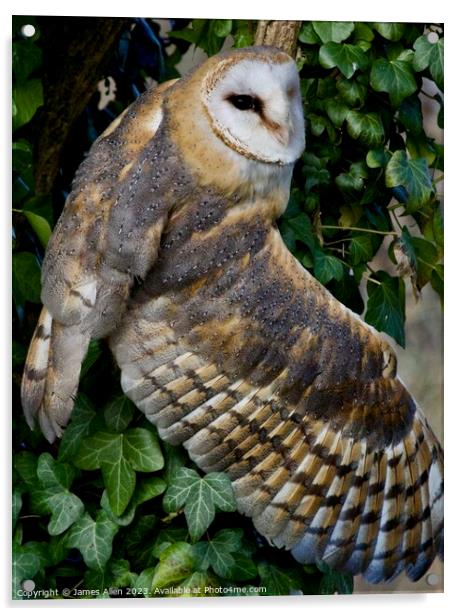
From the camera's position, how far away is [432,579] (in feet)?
5.96

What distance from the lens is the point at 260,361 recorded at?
168cm

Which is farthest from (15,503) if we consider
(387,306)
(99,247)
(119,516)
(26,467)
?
(387,306)

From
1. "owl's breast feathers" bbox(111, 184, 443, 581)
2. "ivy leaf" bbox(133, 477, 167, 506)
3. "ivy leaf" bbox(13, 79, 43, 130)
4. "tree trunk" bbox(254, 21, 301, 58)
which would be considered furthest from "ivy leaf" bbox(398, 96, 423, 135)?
"ivy leaf" bbox(133, 477, 167, 506)

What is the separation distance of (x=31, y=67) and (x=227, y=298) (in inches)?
18.3

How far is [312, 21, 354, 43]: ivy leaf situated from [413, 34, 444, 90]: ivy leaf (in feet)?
0.38

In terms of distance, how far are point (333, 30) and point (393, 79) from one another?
0.12m

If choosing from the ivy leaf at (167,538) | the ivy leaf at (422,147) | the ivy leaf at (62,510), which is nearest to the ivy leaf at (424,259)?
the ivy leaf at (422,147)

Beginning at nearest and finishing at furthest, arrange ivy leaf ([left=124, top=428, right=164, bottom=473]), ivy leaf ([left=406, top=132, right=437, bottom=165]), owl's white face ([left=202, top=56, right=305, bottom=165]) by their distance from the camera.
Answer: owl's white face ([left=202, top=56, right=305, bottom=165]) → ivy leaf ([left=124, top=428, right=164, bottom=473]) → ivy leaf ([left=406, top=132, right=437, bottom=165])

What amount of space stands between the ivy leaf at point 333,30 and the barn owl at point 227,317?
124 mm

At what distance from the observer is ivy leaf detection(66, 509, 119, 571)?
171cm

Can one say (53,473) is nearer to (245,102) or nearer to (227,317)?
(227,317)

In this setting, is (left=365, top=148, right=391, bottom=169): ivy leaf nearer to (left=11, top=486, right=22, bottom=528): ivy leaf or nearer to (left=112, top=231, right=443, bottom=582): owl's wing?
(left=112, top=231, right=443, bottom=582): owl's wing
